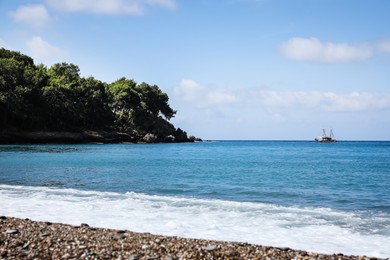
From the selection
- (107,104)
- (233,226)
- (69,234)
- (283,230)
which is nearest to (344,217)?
(283,230)

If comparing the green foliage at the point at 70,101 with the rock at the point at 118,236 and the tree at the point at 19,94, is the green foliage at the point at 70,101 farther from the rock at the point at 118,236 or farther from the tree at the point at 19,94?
the rock at the point at 118,236

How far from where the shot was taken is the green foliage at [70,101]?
83.4m

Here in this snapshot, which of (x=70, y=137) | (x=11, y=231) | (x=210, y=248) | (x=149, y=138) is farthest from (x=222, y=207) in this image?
(x=149, y=138)

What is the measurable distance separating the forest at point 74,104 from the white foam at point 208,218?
2720 inches

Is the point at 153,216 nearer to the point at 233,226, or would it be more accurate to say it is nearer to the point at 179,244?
the point at 233,226

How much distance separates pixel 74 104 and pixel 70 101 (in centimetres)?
204

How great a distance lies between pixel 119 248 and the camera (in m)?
8.69

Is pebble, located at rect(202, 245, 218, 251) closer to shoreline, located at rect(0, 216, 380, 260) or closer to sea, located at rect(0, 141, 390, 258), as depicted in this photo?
shoreline, located at rect(0, 216, 380, 260)

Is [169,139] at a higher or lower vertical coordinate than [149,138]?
lower

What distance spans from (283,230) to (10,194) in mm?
14868

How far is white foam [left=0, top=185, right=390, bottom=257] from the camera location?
38.0 ft

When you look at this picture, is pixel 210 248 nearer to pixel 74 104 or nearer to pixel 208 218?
pixel 208 218

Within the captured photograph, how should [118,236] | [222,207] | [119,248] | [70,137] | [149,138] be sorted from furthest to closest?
[149,138], [70,137], [222,207], [118,236], [119,248]

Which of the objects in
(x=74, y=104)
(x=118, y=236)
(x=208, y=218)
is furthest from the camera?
(x=74, y=104)
